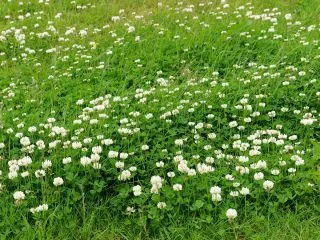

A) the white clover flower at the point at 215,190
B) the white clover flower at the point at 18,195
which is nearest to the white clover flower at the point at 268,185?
the white clover flower at the point at 215,190

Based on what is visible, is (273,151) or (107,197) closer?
(107,197)

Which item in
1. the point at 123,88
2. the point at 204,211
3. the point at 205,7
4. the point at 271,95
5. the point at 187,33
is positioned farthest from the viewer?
the point at 205,7

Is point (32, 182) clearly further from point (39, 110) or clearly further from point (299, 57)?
point (299, 57)

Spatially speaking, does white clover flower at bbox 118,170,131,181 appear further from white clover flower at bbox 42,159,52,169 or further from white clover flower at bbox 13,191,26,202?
white clover flower at bbox 13,191,26,202

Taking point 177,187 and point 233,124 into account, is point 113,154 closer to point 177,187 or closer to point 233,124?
point 177,187

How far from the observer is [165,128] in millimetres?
4984

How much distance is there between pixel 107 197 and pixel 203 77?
8.33 ft

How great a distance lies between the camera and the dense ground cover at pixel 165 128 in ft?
13.0

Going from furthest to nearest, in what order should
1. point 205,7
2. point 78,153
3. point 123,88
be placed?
point 205,7 → point 123,88 → point 78,153

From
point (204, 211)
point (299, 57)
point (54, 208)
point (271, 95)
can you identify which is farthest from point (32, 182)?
point (299, 57)

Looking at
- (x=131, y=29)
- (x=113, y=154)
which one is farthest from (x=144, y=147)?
(x=131, y=29)

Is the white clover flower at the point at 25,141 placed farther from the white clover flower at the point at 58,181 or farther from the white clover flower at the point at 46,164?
the white clover flower at the point at 58,181

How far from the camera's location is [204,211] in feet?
13.0

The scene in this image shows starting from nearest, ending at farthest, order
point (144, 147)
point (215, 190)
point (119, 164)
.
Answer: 1. point (215, 190)
2. point (119, 164)
3. point (144, 147)
